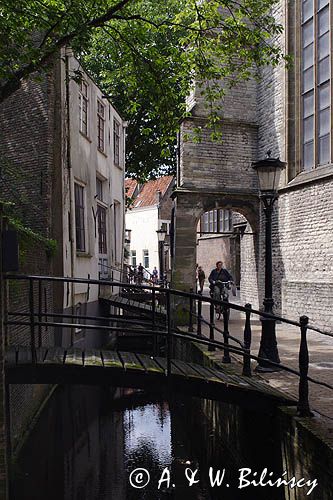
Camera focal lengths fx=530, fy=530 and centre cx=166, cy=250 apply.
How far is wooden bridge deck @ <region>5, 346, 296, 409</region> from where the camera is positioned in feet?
18.5

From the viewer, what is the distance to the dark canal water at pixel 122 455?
22.6 feet

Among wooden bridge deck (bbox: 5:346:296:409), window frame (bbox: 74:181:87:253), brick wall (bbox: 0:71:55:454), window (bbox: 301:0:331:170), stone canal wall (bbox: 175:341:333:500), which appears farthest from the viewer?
window (bbox: 301:0:331:170)

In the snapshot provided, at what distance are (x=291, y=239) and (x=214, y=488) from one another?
29.0ft

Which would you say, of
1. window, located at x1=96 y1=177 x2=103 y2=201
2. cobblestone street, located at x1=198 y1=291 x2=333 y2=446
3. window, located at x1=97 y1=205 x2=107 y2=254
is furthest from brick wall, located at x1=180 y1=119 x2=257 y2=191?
cobblestone street, located at x1=198 y1=291 x2=333 y2=446

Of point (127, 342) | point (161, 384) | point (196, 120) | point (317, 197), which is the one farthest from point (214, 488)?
point (196, 120)

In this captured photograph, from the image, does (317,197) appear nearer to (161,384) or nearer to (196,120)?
(196,120)

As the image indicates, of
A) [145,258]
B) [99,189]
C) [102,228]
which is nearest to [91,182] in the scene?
[99,189]

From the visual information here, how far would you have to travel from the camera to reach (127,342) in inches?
665

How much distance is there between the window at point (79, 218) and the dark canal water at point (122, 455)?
3794mm

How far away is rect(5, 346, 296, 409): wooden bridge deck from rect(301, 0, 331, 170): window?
9067 millimetres

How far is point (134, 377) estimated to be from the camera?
581cm

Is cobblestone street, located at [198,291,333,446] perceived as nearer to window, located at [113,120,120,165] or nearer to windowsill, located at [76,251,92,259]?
windowsill, located at [76,251,92,259]

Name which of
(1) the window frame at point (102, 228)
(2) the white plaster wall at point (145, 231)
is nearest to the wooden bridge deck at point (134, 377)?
(1) the window frame at point (102, 228)

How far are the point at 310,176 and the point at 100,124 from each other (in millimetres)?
6307
